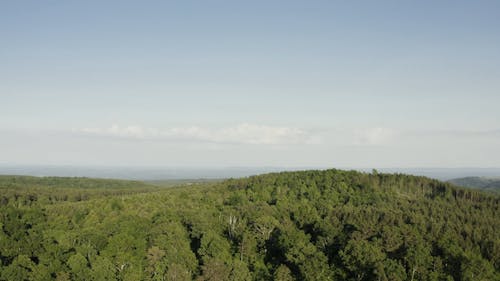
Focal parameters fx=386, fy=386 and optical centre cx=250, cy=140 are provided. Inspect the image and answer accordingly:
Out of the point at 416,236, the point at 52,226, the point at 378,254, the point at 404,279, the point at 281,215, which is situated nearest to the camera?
the point at 404,279

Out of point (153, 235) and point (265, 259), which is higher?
point (153, 235)

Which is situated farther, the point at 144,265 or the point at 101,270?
the point at 144,265

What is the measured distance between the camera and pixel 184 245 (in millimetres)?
70688

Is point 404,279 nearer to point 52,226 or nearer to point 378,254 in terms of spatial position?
point 378,254

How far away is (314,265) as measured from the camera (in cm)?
6006

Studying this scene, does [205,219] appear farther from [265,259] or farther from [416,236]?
[416,236]

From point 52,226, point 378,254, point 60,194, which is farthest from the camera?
point 60,194

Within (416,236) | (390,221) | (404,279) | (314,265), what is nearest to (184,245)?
(314,265)

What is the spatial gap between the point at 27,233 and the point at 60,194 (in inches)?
3943

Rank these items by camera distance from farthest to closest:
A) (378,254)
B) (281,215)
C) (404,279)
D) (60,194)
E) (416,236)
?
(60,194), (281,215), (416,236), (378,254), (404,279)

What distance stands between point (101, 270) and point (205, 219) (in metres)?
31.6

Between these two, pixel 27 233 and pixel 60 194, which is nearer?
pixel 27 233

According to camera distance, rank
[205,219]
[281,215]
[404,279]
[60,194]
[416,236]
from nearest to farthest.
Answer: [404,279]
[416,236]
[205,219]
[281,215]
[60,194]

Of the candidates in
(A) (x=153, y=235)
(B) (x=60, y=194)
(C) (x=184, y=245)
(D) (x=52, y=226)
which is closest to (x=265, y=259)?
(C) (x=184, y=245)
